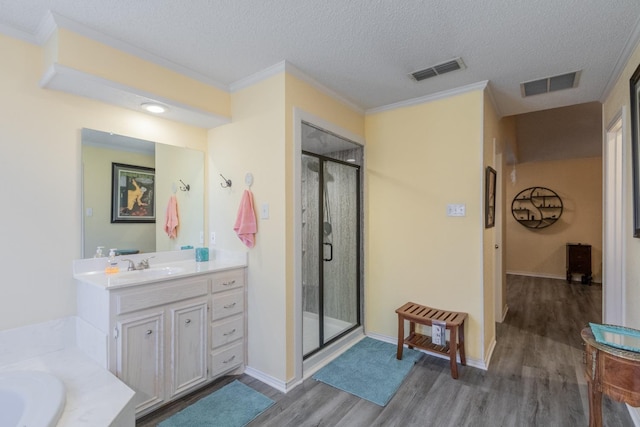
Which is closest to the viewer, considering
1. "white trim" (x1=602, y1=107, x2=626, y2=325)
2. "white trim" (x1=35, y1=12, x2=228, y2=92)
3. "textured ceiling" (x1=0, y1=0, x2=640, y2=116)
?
"textured ceiling" (x1=0, y1=0, x2=640, y2=116)

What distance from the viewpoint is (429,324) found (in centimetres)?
260

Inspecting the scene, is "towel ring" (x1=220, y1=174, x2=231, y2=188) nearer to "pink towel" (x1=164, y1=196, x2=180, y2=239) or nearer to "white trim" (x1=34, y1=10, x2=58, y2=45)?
"pink towel" (x1=164, y1=196, x2=180, y2=239)

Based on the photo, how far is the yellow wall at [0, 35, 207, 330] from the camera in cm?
187

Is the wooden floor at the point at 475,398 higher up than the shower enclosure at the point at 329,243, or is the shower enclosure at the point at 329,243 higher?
the shower enclosure at the point at 329,243

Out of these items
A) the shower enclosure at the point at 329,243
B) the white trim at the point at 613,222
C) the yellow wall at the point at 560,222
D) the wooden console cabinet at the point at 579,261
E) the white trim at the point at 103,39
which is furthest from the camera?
the yellow wall at the point at 560,222

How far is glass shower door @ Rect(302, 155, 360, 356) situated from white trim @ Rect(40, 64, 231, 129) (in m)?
1.03

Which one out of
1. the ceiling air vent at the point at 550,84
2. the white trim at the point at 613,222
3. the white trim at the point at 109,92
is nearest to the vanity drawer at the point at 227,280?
the white trim at the point at 109,92

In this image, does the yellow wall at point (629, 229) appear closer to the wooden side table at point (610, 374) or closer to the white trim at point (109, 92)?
the wooden side table at point (610, 374)

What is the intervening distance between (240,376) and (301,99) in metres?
2.31

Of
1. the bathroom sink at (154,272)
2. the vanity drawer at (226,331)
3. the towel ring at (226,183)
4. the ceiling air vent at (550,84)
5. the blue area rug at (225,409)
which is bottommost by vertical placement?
the blue area rug at (225,409)

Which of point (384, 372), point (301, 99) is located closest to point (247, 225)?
point (301, 99)

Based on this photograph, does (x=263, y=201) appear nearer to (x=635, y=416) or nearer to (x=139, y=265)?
(x=139, y=265)

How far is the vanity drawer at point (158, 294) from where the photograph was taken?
1.88 m

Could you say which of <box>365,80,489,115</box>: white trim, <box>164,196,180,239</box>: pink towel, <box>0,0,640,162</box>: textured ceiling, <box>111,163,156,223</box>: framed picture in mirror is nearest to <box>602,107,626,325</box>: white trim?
<box>0,0,640,162</box>: textured ceiling
